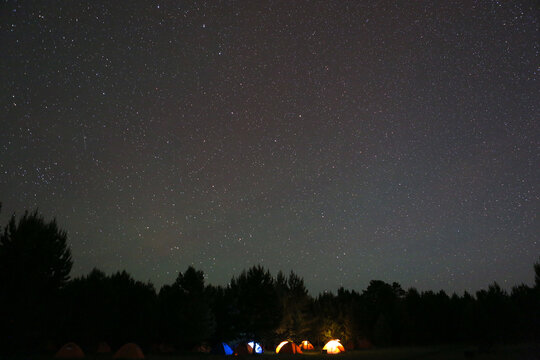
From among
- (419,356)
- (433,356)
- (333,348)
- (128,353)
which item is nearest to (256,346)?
(333,348)

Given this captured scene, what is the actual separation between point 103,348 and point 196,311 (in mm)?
11211

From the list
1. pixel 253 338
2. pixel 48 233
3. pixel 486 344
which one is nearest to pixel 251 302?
pixel 253 338

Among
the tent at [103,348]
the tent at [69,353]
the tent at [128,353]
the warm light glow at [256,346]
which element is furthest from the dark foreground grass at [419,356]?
the warm light glow at [256,346]

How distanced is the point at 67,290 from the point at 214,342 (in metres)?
19.0

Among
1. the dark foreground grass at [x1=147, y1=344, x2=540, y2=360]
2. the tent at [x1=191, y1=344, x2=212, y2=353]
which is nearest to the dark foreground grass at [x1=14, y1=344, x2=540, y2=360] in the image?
the dark foreground grass at [x1=147, y1=344, x2=540, y2=360]

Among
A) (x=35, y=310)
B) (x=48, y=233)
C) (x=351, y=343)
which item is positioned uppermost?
(x=48, y=233)

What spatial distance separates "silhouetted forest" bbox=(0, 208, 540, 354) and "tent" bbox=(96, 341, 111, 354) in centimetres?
72

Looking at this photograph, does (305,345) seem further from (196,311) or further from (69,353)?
(69,353)

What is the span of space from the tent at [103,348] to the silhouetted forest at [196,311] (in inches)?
28.2

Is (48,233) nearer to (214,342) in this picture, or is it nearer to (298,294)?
(214,342)

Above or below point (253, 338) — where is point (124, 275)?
above

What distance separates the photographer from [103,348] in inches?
1694

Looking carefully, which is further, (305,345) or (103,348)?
(305,345)

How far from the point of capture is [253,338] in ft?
168
